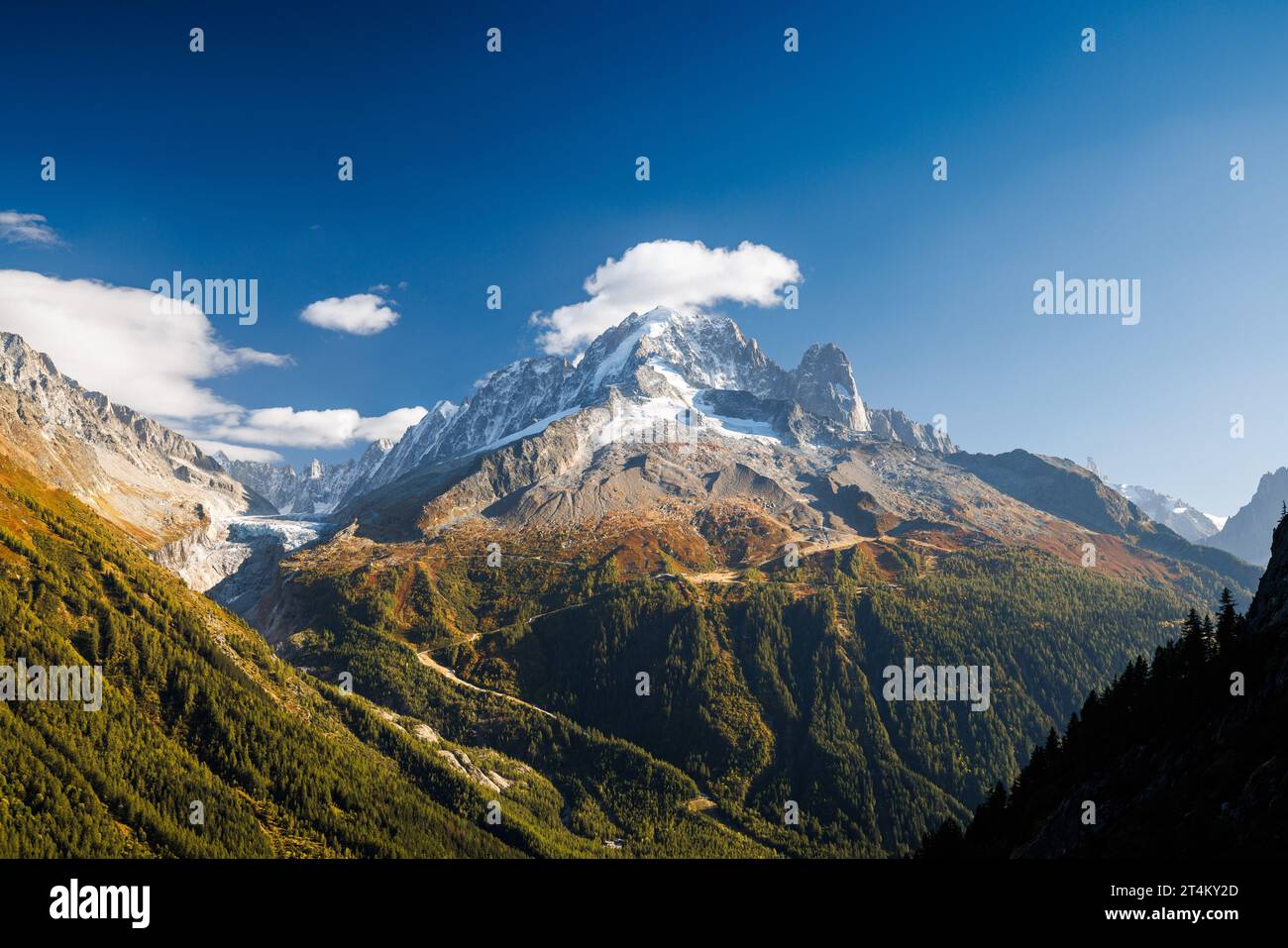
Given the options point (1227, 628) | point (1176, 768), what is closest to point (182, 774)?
point (1176, 768)

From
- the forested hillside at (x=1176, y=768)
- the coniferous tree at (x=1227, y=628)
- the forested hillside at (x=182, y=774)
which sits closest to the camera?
the forested hillside at (x=1176, y=768)

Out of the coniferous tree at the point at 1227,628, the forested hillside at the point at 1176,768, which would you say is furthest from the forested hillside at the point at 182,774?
the coniferous tree at the point at 1227,628

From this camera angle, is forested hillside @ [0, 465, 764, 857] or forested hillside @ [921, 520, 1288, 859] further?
forested hillside @ [0, 465, 764, 857]

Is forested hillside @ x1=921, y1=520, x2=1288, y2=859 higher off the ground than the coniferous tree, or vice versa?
the coniferous tree

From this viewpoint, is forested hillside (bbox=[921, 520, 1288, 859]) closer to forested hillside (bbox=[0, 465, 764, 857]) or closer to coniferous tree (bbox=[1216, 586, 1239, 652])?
coniferous tree (bbox=[1216, 586, 1239, 652])

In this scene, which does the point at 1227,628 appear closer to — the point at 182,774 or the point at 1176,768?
the point at 1176,768

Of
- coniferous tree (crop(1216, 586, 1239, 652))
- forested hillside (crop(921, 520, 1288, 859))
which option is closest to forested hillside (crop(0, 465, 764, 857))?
forested hillside (crop(921, 520, 1288, 859))

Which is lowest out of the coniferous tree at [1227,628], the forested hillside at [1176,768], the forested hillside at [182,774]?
the forested hillside at [182,774]

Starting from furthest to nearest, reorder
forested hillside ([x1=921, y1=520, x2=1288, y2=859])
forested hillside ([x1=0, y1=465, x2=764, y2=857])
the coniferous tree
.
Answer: forested hillside ([x1=0, y1=465, x2=764, y2=857]) < the coniferous tree < forested hillside ([x1=921, y1=520, x2=1288, y2=859])

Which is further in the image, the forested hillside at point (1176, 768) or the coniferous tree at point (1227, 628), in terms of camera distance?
the coniferous tree at point (1227, 628)

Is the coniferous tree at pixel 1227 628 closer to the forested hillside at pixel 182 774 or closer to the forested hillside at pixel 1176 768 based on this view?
the forested hillside at pixel 1176 768

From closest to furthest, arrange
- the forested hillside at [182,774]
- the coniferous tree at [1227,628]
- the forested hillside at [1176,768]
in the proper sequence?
the forested hillside at [1176,768], the coniferous tree at [1227,628], the forested hillside at [182,774]
